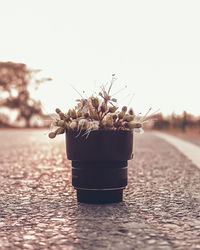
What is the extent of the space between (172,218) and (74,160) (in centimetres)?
125

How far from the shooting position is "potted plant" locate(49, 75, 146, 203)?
14.4ft

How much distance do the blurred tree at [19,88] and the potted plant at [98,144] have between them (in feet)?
137

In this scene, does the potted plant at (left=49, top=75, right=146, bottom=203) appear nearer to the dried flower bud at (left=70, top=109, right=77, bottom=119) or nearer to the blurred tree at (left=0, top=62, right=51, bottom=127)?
the dried flower bud at (left=70, top=109, right=77, bottom=119)

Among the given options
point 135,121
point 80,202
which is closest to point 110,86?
point 135,121

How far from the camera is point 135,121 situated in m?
4.67

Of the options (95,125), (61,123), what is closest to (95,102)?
(95,125)

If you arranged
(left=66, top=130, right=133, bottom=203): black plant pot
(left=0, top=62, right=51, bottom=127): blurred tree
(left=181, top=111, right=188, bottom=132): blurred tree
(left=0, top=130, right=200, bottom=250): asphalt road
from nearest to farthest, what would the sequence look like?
(left=0, top=130, right=200, bottom=250): asphalt road, (left=66, top=130, right=133, bottom=203): black plant pot, (left=181, top=111, right=188, bottom=132): blurred tree, (left=0, top=62, right=51, bottom=127): blurred tree

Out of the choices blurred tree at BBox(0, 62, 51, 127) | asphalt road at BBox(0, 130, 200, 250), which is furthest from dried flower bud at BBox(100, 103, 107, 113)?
blurred tree at BBox(0, 62, 51, 127)

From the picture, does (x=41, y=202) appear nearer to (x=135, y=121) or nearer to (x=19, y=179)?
(x=135, y=121)

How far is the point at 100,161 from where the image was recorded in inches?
174

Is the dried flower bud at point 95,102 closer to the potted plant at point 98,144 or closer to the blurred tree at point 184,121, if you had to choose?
the potted plant at point 98,144

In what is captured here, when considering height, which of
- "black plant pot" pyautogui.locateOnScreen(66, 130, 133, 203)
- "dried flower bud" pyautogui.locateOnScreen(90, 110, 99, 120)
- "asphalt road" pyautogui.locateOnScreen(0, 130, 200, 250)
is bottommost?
"asphalt road" pyautogui.locateOnScreen(0, 130, 200, 250)

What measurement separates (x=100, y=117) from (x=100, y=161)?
0.50m

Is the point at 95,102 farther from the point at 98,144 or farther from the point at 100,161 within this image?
the point at 100,161
